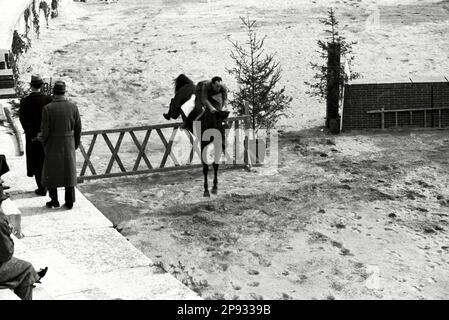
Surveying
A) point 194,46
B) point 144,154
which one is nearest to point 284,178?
point 144,154

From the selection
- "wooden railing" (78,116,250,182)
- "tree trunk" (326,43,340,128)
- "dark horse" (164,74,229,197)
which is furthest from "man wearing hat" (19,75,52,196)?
"tree trunk" (326,43,340,128)

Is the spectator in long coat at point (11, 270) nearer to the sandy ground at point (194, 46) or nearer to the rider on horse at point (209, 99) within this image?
the rider on horse at point (209, 99)

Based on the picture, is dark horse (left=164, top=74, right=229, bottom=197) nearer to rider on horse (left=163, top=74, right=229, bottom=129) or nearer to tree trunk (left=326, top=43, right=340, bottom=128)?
rider on horse (left=163, top=74, right=229, bottom=129)

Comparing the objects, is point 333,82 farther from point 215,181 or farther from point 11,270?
point 11,270

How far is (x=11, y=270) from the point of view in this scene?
6.11 metres

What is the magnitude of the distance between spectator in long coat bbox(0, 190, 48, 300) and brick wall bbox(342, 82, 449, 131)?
35.0 feet

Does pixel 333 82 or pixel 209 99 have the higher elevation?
pixel 209 99

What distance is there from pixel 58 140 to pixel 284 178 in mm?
4528

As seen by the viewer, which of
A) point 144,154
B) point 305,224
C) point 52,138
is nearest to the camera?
point 52,138

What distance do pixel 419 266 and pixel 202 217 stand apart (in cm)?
284

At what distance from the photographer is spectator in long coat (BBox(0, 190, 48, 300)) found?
19.7 feet

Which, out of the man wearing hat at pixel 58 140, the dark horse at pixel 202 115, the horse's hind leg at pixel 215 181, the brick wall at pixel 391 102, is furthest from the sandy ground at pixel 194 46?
the man wearing hat at pixel 58 140

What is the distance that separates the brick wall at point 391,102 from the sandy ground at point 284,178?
640 millimetres
